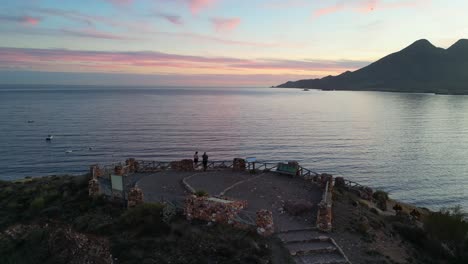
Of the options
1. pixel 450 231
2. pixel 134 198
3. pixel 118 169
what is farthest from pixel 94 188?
pixel 450 231

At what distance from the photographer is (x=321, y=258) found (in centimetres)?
1639

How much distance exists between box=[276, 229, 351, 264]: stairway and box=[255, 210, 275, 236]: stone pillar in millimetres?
570

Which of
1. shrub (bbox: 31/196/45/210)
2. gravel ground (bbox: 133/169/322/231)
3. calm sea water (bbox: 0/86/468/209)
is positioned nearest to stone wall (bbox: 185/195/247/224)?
gravel ground (bbox: 133/169/322/231)

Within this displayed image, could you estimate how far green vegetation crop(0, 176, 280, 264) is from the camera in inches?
616

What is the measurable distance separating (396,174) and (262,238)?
136ft

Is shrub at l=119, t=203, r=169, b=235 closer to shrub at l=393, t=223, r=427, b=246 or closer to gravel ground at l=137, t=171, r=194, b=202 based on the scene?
gravel ground at l=137, t=171, r=194, b=202

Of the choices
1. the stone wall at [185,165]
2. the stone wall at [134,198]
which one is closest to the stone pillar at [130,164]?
the stone wall at [185,165]

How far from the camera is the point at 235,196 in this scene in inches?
923

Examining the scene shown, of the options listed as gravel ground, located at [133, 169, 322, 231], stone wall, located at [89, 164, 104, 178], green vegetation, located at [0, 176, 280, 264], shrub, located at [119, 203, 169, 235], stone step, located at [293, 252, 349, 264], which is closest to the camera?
green vegetation, located at [0, 176, 280, 264]

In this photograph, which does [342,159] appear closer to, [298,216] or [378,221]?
[378,221]

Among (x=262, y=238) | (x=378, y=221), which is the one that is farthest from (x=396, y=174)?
(x=262, y=238)

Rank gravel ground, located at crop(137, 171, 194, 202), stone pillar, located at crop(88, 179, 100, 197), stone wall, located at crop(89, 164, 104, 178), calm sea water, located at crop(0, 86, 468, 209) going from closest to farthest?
gravel ground, located at crop(137, 171, 194, 202) < stone pillar, located at crop(88, 179, 100, 197) < stone wall, located at crop(89, 164, 104, 178) < calm sea water, located at crop(0, 86, 468, 209)

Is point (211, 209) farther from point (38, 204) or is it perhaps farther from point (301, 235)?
point (38, 204)

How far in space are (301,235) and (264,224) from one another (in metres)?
2.04
